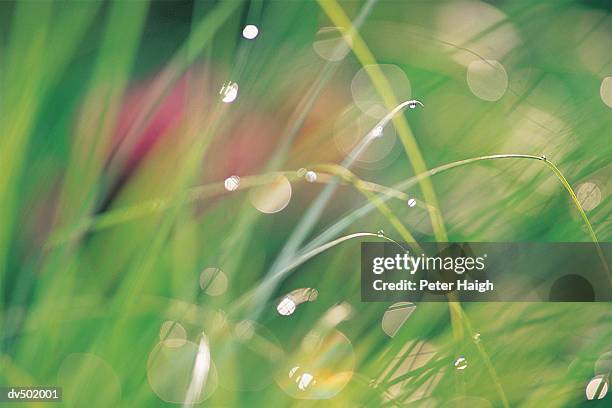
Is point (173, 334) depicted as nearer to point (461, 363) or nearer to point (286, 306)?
point (286, 306)

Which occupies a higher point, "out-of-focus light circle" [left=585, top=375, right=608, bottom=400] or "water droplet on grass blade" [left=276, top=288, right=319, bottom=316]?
"water droplet on grass blade" [left=276, top=288, right=319, bottom=316]

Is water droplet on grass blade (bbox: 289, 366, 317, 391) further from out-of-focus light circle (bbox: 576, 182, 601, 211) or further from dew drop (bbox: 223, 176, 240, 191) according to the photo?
out-of-focus light circle (bbox: 576, 182, 601, 211)

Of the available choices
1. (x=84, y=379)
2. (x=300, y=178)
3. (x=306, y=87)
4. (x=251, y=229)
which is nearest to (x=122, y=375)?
(x=84, y=379)

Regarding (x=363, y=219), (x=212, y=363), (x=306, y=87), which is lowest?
(x=212, y=363)

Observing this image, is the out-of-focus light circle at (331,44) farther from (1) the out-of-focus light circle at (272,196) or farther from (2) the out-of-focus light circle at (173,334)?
(2) the out-of-focus light circle at (173,334)

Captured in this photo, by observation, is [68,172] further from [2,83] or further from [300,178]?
[300,178]

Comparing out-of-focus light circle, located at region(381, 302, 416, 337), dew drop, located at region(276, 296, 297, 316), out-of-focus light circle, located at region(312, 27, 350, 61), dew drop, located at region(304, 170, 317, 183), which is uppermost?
out-of-focus light circle, located at region(312, 27, 350, 61)

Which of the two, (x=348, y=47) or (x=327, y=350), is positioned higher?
(x=348, y=47)

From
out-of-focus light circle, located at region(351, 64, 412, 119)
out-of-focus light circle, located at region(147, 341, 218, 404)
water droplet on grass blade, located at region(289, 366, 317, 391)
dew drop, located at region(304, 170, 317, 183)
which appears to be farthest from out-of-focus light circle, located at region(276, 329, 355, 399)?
out-of-focus light circle, located at region(351, 64, 412, 119)
